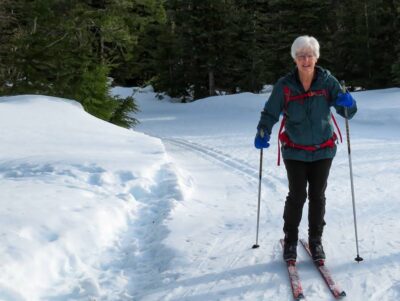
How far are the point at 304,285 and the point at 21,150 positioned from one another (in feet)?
21.6

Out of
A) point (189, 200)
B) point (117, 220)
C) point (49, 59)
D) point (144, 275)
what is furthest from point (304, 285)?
point (49, 59)

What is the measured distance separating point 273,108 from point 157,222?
238 cm

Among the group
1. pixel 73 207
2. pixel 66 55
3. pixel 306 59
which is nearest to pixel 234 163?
pixel 73 207

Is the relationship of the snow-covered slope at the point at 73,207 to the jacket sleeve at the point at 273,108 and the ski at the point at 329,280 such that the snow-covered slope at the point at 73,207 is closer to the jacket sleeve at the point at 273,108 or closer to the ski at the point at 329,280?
the ski at the point at 329,280

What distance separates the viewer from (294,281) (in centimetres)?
418

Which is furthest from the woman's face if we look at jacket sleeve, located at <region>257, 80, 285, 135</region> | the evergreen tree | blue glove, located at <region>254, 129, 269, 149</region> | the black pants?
the evergreen tree

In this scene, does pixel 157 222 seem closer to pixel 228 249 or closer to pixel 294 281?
pixel 228 249

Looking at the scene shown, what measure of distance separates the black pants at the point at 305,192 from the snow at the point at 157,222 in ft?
1.18

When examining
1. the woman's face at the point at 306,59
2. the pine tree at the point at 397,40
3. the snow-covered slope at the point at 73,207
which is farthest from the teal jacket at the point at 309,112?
the pine tree at the point at 397,40

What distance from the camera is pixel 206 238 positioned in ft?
18.3

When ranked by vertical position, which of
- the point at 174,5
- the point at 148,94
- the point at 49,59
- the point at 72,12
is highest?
the point at 174,5

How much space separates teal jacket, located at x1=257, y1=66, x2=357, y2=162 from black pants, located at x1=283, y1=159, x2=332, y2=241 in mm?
95

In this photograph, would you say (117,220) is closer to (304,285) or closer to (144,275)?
(144,275)

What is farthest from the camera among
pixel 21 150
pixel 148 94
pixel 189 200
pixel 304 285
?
pixel 148 94
